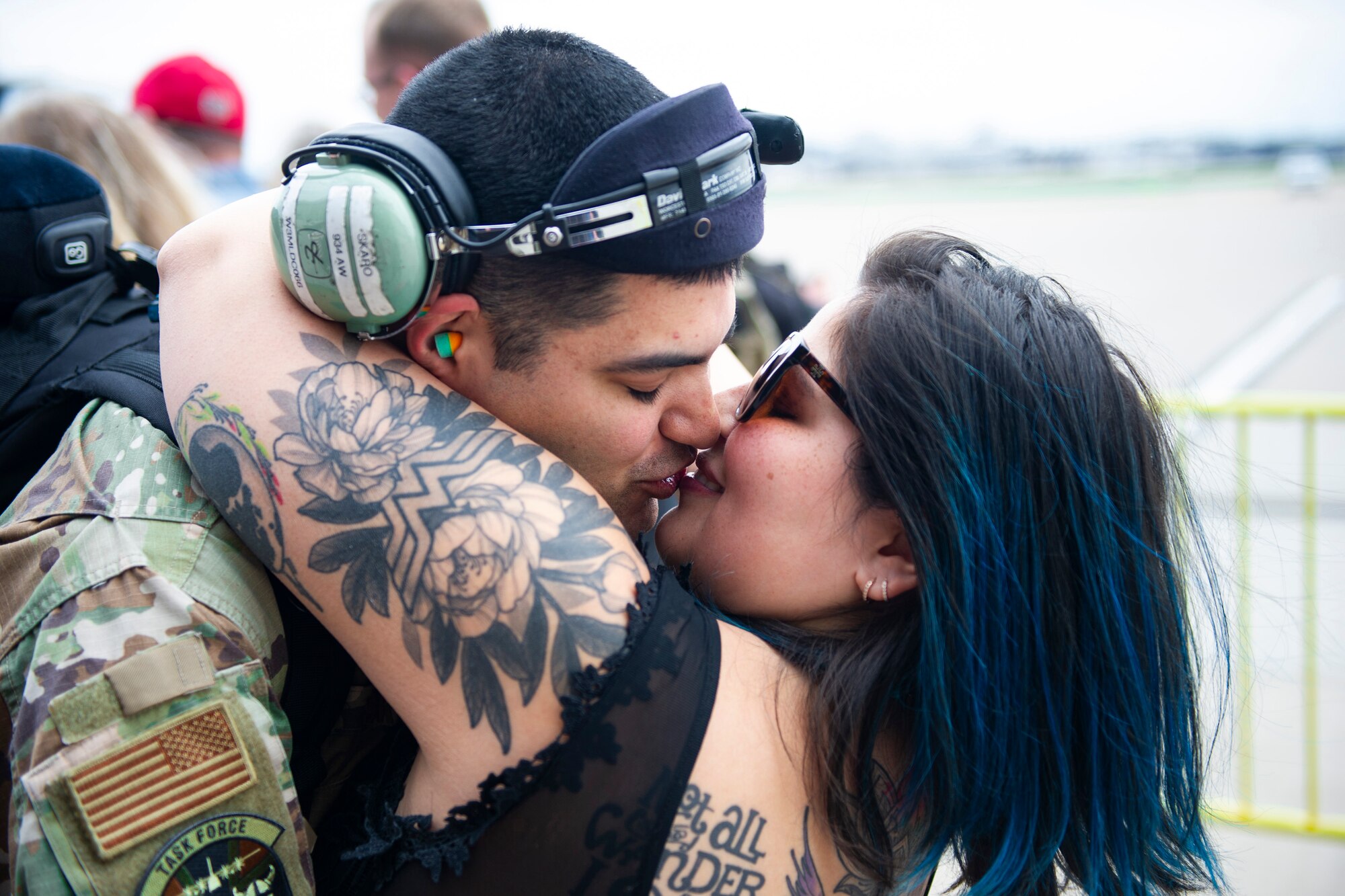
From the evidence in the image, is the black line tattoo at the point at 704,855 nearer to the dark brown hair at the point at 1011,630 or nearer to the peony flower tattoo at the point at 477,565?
the dark brown hair at the point at 1011,630

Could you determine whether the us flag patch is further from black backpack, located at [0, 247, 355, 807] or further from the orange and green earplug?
the orange and green earplug

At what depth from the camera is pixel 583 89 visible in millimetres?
1707

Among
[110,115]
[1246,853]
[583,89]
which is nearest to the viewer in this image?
[583,89]

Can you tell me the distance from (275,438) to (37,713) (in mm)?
497

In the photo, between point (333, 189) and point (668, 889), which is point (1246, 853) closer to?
point (668, 889)

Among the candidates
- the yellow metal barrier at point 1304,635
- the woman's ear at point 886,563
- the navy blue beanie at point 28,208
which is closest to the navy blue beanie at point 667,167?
the woman's ear at point 886,563

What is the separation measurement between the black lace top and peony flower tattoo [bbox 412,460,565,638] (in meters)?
0.17

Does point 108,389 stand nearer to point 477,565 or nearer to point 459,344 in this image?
point 459,344

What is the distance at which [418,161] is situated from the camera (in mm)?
1561

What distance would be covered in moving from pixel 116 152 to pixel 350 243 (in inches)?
97.4

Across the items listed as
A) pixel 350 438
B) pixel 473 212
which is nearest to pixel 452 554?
pixel 350 438

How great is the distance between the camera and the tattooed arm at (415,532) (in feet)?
4.54

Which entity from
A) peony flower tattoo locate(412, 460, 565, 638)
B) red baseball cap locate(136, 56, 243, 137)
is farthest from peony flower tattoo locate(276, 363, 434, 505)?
red baseball cap locate(136, 56, 243, 137)

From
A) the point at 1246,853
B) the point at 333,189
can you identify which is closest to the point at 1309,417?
the point at 1246,853
